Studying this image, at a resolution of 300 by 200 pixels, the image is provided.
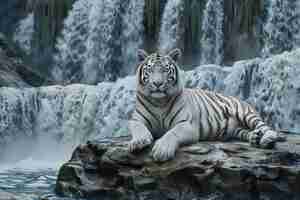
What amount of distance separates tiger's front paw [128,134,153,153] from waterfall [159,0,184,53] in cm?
1122

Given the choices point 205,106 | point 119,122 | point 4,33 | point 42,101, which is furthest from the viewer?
point 4,33

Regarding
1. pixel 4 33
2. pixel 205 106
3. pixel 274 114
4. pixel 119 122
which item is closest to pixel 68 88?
pixel 119 122

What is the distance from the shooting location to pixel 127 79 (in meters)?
12.0

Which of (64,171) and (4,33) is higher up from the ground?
(4,33)

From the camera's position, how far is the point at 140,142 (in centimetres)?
487

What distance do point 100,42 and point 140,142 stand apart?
12172 mm

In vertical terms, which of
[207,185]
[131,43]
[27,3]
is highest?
[27,3]

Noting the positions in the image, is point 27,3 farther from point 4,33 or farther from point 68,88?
point 68,88

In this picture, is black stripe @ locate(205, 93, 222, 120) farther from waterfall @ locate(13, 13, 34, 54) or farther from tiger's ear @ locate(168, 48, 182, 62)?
waterfall @ locate(13, 13, 34, 54)

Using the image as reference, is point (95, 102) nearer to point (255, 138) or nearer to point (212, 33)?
point (212, 33)

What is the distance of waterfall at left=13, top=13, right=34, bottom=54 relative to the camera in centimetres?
1762

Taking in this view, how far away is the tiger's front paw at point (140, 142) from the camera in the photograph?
4.88 meters

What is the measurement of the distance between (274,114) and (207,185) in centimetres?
533

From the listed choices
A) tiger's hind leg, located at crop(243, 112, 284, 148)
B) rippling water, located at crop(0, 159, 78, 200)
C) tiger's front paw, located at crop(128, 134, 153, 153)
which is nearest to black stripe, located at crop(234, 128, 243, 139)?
tiger's hind leg, located at crop(243, 112, 284, 148)
